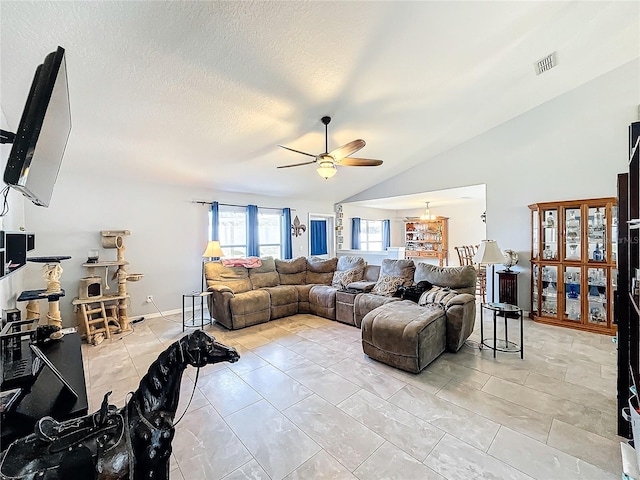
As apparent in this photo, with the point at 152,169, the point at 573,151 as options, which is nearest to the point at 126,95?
the point at 152,169

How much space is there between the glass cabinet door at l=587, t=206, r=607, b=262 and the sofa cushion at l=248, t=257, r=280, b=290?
4.93m

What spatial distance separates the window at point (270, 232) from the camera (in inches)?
254

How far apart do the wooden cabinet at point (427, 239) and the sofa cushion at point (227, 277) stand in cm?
610

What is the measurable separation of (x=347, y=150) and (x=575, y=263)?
381 cm

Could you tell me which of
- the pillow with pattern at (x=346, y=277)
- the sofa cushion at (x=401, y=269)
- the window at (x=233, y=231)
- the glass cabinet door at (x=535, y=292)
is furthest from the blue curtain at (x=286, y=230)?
the glass cabinet door at (x=535, y=292)

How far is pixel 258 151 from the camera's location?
168 inches

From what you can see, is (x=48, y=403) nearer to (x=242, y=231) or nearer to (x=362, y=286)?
(x=362, y=286)

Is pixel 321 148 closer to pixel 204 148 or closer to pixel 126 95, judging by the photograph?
pixel 204 148

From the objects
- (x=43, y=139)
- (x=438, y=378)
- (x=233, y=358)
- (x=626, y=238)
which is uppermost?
(x=43, y=139)

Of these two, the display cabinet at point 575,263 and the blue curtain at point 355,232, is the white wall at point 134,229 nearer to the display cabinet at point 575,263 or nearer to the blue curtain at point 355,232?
the blue curtain at point 355,232

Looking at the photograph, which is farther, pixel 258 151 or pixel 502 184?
pixel 502 184

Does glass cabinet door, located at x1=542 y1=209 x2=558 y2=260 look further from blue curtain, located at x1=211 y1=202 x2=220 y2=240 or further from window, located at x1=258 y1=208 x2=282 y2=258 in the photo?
blue curtain, located at x1=211 y1=202 x2=220 y2=240

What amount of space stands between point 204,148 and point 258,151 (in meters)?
0.77

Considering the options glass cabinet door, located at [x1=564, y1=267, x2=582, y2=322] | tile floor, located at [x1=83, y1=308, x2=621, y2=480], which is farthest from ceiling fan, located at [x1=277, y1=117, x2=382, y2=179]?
glass cabinet door, located at [x1=564, y1=267, x2=582, y2=322]
